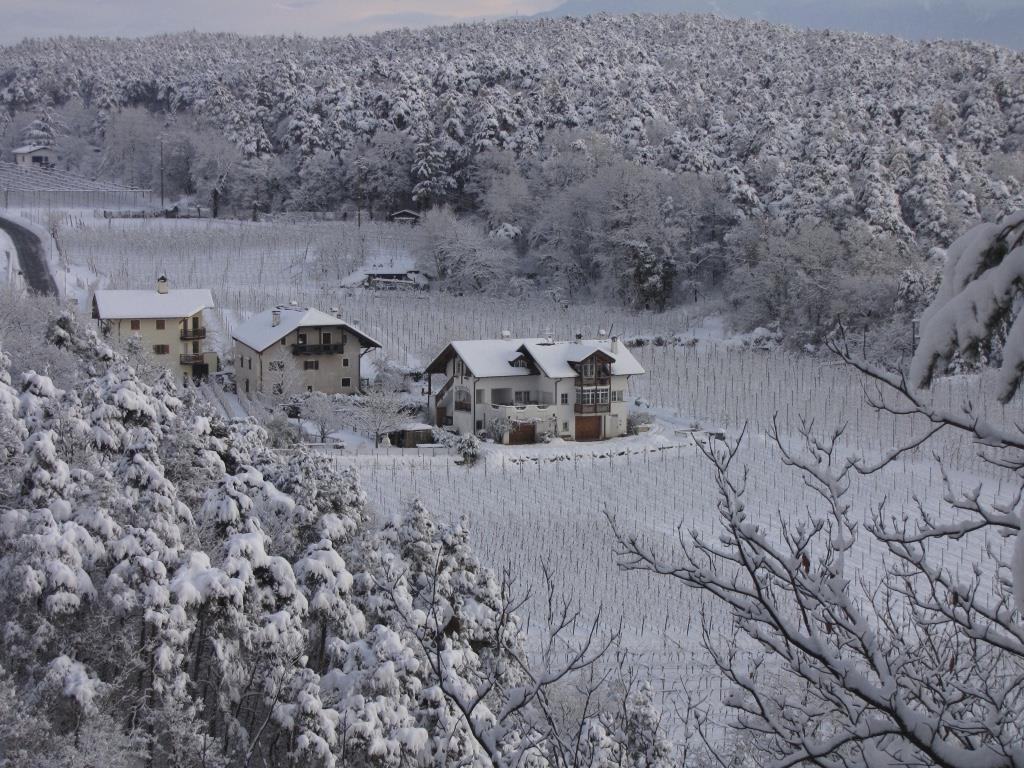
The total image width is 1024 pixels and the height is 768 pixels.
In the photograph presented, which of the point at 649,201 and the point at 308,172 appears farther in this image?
the point at 308,172

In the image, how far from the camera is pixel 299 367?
34.8 m

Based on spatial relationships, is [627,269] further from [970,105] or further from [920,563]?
[920,563]

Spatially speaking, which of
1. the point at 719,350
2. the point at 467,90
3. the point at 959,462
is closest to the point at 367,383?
the point at 719,350

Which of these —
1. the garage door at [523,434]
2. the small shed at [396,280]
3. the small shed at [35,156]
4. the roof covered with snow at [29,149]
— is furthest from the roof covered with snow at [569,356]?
the roof covered with snow at [29,149]

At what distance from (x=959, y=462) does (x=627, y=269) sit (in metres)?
25.0

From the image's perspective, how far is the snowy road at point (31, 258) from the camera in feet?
140

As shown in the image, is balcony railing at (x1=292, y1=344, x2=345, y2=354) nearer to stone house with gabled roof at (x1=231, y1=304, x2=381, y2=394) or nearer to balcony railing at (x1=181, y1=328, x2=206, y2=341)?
stone house with gabled roof at (x1=231, y1=304, x2=381, y2=394)

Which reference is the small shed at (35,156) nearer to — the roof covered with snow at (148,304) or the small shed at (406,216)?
the small shed at (406,216)

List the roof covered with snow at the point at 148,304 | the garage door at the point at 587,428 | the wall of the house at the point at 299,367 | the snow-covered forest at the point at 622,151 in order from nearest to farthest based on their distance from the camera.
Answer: the garage door at the point at 587,428 < the wall of the house at the point at 299,367 < the roof covered with snow at the point at 148,304 < the snow-covered forest at the point at 622,151

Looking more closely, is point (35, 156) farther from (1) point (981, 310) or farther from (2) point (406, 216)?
(1) point (981, 310)

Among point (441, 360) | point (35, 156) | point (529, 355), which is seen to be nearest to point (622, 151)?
point (529, 355)

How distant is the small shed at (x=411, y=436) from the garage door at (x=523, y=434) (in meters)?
2.35

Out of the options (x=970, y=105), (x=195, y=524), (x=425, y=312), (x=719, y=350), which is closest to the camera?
(x=195, y=524)

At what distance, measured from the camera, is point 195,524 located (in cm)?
1561
